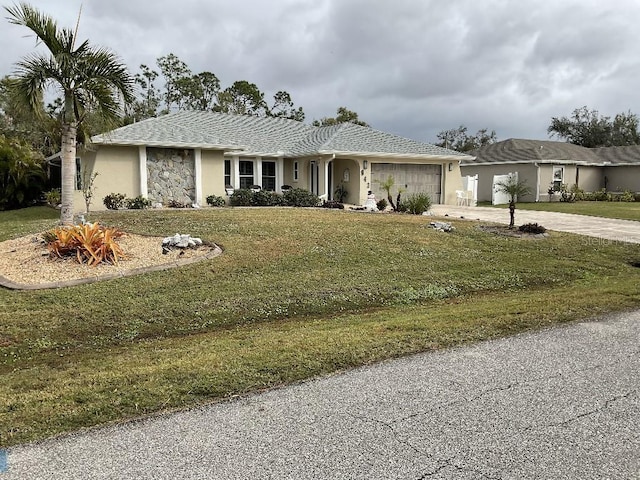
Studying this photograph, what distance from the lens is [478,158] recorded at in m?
33.8

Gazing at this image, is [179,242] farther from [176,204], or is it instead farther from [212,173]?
[212,173]

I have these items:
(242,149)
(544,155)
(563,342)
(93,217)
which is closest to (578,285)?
(563,342)

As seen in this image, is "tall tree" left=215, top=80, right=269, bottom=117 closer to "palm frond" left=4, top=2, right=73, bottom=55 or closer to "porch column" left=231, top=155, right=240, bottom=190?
"porch column" left=231, top=155, right=240, bottom=190

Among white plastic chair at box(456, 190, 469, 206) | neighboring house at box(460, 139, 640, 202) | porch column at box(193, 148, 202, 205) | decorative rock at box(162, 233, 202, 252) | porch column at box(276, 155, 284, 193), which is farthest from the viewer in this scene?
neighboring house at box(460, 139, 640, 202)

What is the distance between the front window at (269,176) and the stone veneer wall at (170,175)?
4.25 meters

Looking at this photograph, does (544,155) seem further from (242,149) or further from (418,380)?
(418,380)

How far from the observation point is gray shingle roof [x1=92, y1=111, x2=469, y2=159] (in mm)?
19891

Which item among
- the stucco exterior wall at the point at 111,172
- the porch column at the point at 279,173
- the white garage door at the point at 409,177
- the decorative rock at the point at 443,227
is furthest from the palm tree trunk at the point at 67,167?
the white garage door at the point at 409,177

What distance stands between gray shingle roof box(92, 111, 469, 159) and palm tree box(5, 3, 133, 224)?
286 inches

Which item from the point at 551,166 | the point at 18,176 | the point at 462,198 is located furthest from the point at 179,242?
the point at 551,166

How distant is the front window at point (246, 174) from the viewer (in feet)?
75.8

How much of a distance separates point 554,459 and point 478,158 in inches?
1302

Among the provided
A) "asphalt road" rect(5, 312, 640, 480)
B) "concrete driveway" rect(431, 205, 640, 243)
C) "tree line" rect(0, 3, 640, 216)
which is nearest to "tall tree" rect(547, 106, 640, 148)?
"tree line" rect(0, 3, 640, 216)

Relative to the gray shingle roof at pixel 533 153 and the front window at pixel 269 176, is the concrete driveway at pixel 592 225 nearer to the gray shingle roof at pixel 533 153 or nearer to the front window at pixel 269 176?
the front window at pixel 269 176
